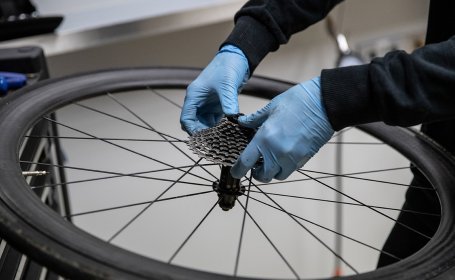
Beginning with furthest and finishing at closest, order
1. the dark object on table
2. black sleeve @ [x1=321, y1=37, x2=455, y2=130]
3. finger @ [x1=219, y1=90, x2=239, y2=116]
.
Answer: the dark object on table, finger @ [x1=219, y1=90, x2=239, y2=116], black sleeve @ [x1=321, y1=37, x2=455, y2=130]

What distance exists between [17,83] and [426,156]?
62cm

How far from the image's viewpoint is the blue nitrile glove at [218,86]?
791 millimetres

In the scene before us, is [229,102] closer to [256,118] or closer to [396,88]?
[256,118]

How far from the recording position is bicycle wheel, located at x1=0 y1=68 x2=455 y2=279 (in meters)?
0.45

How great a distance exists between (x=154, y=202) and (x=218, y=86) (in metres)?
0.20

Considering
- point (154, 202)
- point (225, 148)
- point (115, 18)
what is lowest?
point (154, 202)

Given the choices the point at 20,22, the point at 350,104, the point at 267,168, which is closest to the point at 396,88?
the point at 350,104

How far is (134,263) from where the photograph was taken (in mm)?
445

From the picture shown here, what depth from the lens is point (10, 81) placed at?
85cm

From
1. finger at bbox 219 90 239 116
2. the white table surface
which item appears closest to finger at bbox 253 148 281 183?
finger at bbox 219 90 239 116

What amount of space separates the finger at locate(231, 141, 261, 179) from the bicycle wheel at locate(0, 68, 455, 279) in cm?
5

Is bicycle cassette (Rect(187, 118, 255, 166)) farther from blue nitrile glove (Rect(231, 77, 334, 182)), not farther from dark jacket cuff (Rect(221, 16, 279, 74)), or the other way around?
dark jacket cuff (Rect(221, 16, 279, 74))

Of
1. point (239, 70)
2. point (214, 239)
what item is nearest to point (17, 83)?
point (239, 70)

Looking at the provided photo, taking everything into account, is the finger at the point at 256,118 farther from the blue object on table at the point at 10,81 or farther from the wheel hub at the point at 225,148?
the blue object on table at the point at 10,81
